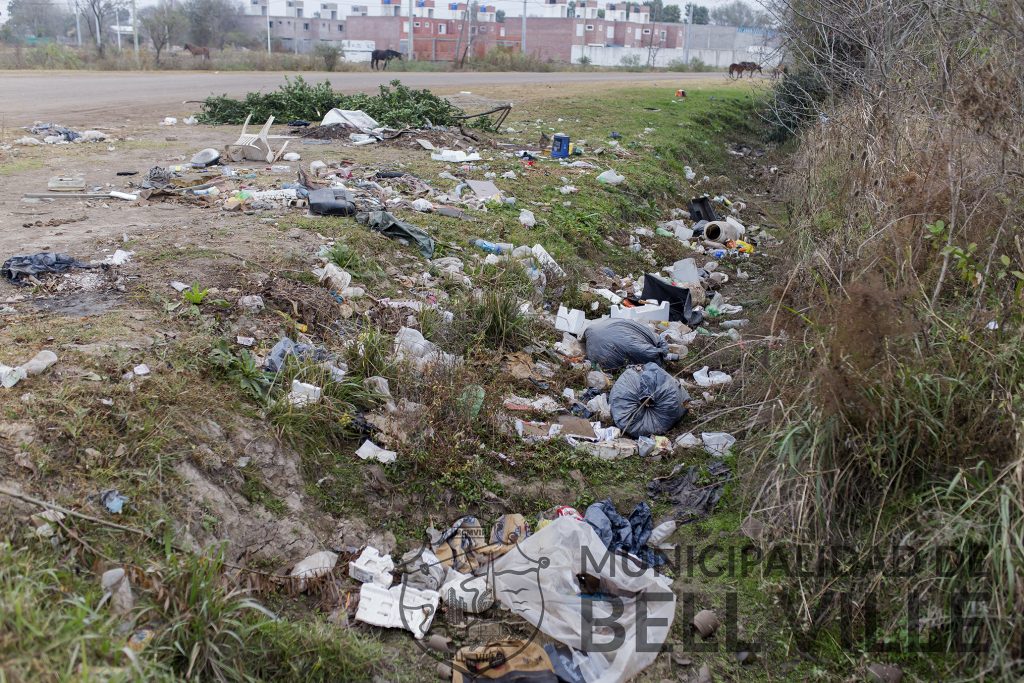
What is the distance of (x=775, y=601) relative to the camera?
131 inches

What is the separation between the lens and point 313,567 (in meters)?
3.33

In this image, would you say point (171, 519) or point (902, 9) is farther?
point (902, 9)

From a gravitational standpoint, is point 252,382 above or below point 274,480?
above

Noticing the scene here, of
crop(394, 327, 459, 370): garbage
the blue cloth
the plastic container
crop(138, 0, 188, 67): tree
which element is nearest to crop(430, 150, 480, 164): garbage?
the plastic container

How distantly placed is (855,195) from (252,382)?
424 centimetres

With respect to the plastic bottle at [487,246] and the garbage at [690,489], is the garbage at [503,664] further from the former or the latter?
the plastic bottle at [487,246]

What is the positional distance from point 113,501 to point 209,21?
145ft

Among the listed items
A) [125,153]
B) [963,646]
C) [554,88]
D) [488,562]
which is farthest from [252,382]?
[554,88]

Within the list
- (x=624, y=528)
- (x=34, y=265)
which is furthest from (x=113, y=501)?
(x=34, y=265)

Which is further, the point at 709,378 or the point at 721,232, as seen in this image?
the point at 721,232

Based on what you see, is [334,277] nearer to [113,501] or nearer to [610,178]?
[113,501]

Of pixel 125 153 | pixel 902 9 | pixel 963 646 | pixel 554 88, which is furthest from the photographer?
pixel 554 88

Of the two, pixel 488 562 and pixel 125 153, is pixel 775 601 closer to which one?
pixel 488 562

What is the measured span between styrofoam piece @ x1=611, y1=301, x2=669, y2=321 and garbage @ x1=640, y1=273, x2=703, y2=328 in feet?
0.44
